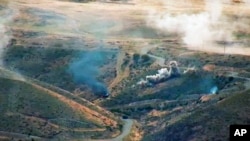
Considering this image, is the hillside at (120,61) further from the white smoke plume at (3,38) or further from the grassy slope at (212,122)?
the grassy slope at (212,122)

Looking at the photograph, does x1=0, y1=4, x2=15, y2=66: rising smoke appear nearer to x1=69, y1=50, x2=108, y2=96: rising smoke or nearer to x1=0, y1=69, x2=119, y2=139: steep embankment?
x1=0, y1=69, x2=119, y2=139: steep embankment

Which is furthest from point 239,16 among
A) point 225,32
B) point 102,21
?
point 102,21

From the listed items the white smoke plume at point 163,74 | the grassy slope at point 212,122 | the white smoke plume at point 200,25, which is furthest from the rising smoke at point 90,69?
the grassy slope at point 212,122

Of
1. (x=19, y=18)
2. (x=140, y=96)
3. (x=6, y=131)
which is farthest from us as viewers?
(x=19, y=18)

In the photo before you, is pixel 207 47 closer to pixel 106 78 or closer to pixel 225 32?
pixel 225 32

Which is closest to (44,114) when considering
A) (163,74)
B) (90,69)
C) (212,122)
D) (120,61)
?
(90,69)
